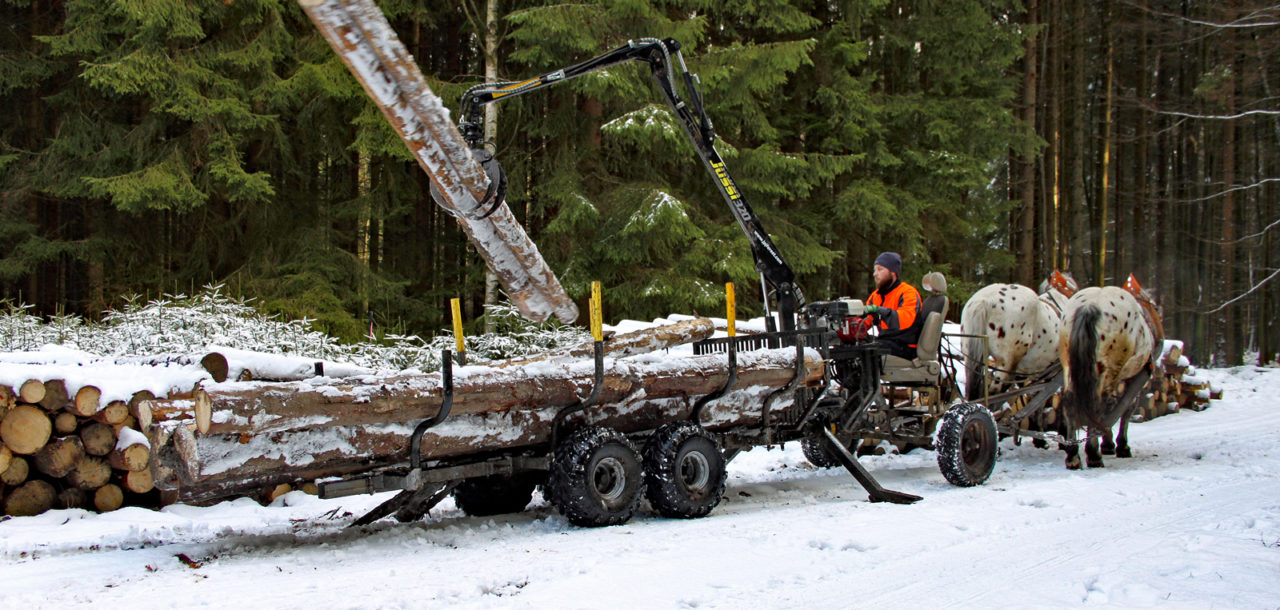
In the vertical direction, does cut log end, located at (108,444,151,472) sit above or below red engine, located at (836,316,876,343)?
below

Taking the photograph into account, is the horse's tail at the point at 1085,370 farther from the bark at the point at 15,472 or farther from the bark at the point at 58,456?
the bark at the point at 15,472

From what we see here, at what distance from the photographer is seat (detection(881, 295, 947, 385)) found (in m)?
7.79

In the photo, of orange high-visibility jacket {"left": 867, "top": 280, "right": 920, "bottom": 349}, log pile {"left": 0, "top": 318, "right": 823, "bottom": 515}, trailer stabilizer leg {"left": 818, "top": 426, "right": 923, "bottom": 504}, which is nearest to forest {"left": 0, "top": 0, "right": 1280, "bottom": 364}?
orange high-visibility jacket {"left": 867, "top": 280, "right": 920, "bottom": 349}

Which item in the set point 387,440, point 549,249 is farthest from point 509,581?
point 549,249

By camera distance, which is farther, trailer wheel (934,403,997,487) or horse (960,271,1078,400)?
horse (960,271,1078,400)

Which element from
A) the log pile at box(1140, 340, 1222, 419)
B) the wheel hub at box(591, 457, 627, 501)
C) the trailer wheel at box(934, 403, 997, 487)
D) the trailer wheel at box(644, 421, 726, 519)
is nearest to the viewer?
the wheel hub at box(591, 457, 627, 501)

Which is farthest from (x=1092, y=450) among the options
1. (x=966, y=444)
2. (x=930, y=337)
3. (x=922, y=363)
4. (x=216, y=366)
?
(x=216, y=366)

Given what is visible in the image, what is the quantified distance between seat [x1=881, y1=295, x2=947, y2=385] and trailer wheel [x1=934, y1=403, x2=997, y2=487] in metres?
0.46

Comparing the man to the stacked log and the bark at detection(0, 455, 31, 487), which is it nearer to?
the stacked log

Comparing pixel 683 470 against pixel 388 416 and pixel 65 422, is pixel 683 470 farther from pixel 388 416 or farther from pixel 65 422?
pixel 65 422

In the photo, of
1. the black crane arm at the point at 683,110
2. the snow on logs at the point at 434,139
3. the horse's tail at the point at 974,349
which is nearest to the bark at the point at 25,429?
the snow on logs at the point at 434,139

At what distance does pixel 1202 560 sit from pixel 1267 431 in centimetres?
872

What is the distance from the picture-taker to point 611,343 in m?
7.52

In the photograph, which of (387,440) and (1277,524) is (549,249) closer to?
(387,440)
